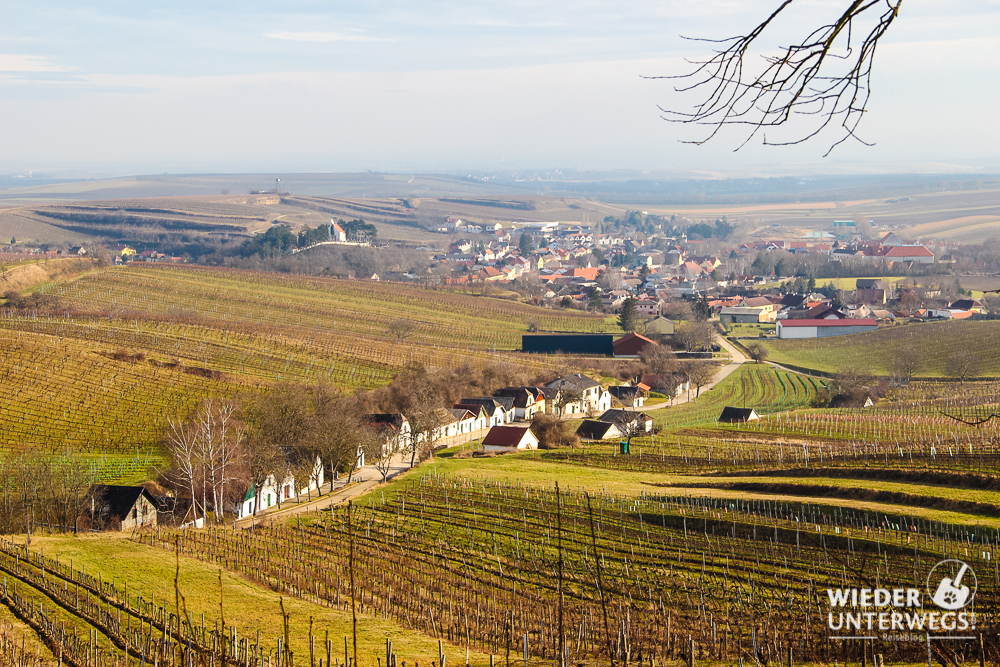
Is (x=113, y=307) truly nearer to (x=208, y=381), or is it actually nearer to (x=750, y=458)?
(x=208, y=381)

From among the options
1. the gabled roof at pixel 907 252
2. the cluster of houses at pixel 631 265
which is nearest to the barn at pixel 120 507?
the cluster of houses at pixel 631 265

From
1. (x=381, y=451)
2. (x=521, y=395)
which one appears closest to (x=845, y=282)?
(x=521, y=395)

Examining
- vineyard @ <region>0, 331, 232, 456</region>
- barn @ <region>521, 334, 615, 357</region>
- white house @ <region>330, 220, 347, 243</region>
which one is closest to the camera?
vineyard @ <region>0, 331, 232, 456</region>

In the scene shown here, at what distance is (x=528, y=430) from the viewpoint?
4550cm

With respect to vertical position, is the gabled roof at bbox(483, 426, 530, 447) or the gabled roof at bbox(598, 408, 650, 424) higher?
the gabled roof at bbox(598, 408, 650, 424)

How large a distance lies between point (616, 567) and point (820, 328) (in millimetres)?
73876

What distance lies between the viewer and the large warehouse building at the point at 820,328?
86688mm

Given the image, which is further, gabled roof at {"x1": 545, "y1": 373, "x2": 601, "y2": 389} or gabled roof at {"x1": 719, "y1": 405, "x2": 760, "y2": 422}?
gabled roof at {"x1": 545, "y1": 373, "x2": 601, "y2": 389}

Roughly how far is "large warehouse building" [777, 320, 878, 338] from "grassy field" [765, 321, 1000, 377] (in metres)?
2.90

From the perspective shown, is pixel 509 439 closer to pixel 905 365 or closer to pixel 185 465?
pixel 185 465

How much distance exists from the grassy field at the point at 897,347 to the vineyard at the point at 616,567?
47.1 m

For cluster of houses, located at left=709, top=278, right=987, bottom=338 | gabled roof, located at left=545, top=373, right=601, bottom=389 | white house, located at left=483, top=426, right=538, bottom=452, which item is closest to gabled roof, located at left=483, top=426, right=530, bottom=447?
white house, located at left=483, top=426, right=538, bottom=452

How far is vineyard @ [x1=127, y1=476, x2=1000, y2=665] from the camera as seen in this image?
13.1 metres

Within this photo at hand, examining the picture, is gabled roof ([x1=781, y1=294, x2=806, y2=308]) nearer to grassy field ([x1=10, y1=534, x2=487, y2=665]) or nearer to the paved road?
the paved road
